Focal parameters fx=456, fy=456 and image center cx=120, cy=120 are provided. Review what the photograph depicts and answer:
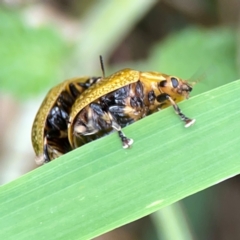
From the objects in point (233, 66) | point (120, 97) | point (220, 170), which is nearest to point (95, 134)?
point (120, 97)

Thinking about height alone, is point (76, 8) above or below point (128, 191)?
above

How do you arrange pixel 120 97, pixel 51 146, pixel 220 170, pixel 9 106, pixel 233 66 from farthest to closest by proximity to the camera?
pixel 9 106, pixel 233 66, pixel 51 146, pixel 120 97, pixel 220 170

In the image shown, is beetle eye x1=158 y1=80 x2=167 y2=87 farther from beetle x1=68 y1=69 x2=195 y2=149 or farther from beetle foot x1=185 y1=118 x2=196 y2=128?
beetle foot x1=185 y1=118 x2=196 y2=128

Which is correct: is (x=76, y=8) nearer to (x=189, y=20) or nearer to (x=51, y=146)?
(x=189, y=20)

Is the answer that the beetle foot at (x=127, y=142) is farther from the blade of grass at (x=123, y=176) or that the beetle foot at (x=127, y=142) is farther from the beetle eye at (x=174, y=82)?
the beetle eye at (x=174, y=82)

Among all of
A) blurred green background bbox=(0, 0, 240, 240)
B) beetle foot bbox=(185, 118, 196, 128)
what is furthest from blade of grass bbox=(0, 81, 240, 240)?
blurred green background bbox=(0, 0, 240, 240)

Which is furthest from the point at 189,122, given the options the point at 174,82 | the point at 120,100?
the point at 120,100

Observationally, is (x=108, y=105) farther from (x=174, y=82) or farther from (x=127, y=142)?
(x=127, y=142)
